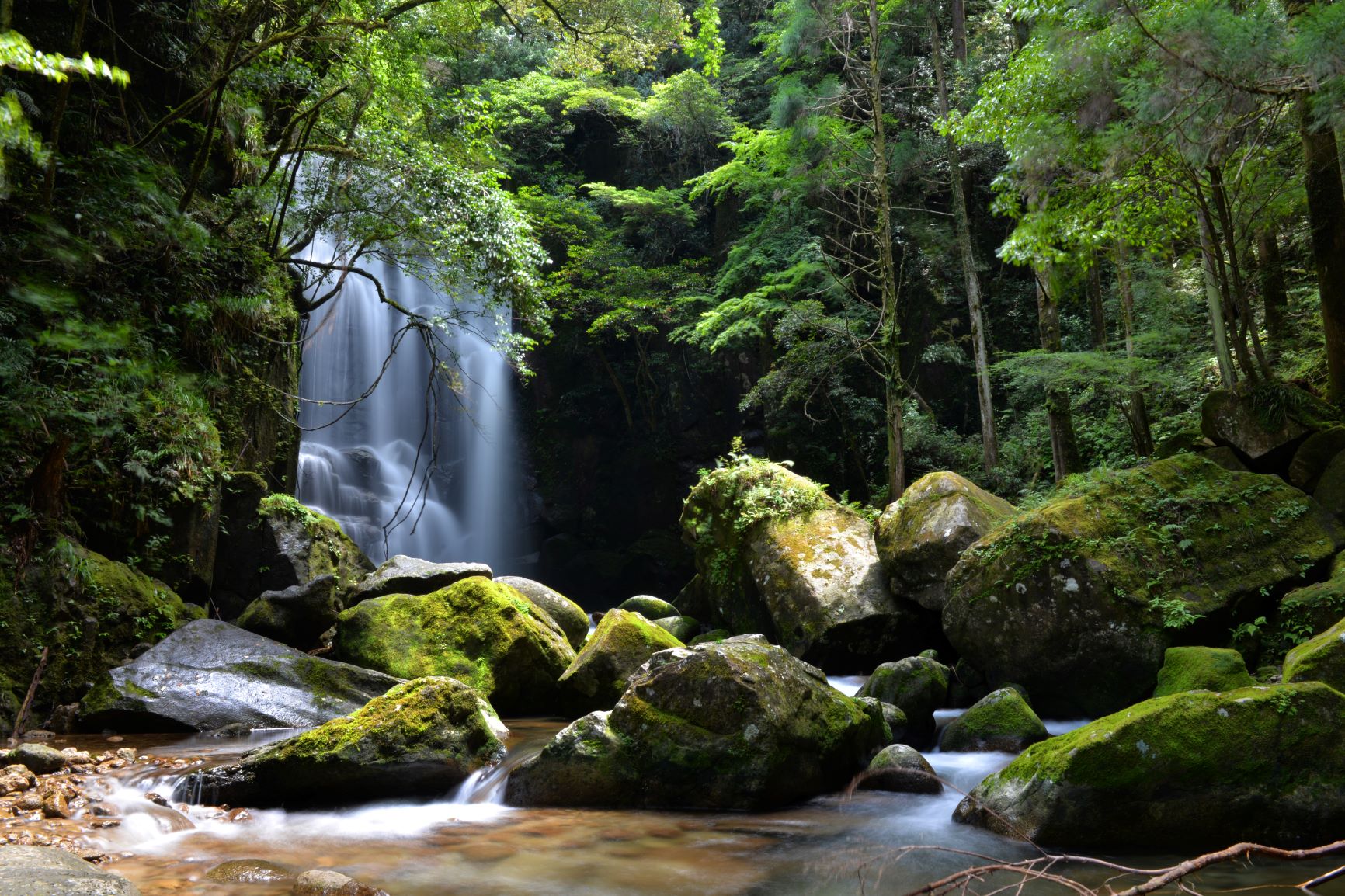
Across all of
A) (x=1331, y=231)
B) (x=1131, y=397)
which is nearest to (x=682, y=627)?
(x=1131, y=397)

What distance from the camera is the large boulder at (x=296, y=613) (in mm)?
8609

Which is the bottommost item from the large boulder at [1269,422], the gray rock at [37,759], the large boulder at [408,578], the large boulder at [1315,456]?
the gray rock at [37,759]

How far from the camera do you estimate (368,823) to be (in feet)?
16.8

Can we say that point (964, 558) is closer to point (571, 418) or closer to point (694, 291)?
point (694, 291)

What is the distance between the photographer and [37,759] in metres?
5.02

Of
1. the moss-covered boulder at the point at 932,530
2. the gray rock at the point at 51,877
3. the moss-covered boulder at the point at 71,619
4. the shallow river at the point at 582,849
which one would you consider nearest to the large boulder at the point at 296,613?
the moss-covered boulder at the point at 71,619

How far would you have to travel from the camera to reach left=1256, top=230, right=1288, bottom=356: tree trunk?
10078 mm

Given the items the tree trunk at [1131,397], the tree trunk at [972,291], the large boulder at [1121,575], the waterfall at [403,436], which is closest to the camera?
the large boulder at [1121,575]

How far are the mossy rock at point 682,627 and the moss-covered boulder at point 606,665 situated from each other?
373 centimetres

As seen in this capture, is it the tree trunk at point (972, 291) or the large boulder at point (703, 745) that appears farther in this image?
the tree trunk at point (972, 291)

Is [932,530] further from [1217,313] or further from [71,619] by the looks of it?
[71,619]

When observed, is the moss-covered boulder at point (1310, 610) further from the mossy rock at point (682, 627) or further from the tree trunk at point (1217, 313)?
the mossy rock at point (682, 627)

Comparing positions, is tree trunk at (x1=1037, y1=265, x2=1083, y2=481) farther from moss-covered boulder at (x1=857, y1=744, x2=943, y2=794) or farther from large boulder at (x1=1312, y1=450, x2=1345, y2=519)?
moss-covered boulder at (x1=857, y1=744, x2=943, y2=794)

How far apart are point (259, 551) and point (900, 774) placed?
311 inches
